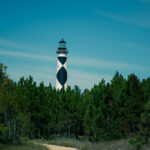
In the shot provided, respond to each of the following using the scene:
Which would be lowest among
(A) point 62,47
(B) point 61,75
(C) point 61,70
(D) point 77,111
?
(D) point 77,111

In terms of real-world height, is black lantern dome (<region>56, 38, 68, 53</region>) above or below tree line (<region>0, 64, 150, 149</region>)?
above

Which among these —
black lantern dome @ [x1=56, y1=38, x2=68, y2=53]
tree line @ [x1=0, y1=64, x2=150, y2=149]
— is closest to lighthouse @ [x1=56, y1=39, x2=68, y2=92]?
black lantern dome @ [x1=56, y1=38, x2=68, y2=53]

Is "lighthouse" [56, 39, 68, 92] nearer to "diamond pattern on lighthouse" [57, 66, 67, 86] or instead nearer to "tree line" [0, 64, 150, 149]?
"diamond pattern on lighthouse" [57, 66, 67, 86]

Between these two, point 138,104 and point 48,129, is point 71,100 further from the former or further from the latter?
point 138,104

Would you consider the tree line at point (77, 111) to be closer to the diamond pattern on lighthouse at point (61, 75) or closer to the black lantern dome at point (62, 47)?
the diamond pattern on lighthouse at point (61, 75)

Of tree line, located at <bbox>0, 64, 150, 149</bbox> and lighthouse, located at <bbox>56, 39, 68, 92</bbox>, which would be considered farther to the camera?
lighthouse, located at <bbox>56, 39, 68, 92</bbox>

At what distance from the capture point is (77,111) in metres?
48.9

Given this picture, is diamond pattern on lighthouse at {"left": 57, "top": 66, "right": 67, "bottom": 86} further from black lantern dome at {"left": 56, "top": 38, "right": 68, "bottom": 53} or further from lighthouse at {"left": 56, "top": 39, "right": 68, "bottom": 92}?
black lantern dome at {"left": 56, "top": 38, "right": 68, "bottom": 53}

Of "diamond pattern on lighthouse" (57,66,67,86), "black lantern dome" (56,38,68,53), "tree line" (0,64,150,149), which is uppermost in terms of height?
"black lantern dome" (56,38,68,53)

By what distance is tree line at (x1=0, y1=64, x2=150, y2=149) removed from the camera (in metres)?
32.0

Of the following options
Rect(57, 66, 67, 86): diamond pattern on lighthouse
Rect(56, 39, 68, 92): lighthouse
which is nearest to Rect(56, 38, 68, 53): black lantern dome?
Rect(56, 39, 68, 92): lighthouse

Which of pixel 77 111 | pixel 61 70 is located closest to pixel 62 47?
pixel 61 70

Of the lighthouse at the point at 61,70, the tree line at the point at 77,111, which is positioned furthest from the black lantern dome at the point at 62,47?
the tree line at the point at 77,111

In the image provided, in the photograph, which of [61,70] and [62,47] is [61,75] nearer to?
[61,70]
